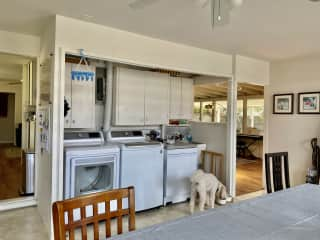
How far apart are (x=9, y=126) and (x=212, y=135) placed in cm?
923

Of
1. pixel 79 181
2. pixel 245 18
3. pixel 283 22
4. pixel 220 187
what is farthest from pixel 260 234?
pixel 220 187

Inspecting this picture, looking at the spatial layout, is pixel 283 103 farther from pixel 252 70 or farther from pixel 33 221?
pixel 33 221

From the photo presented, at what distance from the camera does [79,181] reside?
308 centimetres

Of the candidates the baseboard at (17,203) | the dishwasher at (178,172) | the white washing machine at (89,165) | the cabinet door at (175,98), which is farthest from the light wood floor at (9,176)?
the cabinet door at (175,98)

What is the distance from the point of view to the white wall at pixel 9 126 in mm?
10109

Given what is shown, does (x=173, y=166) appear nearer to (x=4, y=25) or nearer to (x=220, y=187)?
(x=220, y=187)

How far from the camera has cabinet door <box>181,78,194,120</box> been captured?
445 centimetres

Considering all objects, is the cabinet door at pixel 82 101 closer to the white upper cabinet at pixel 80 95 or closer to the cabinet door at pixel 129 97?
the white upper cabinet at pixel 80 95

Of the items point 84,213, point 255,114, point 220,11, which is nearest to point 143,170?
point 84,213

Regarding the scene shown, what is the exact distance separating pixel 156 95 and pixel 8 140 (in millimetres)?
8851

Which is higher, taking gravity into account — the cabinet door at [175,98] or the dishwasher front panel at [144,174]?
the cabinet door at [175,98]

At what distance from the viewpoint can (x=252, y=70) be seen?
4.29m

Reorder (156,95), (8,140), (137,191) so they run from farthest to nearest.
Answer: (8,140) → (156,95) → (137,191)

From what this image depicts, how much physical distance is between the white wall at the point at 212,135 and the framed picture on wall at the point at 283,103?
1.05 meters
